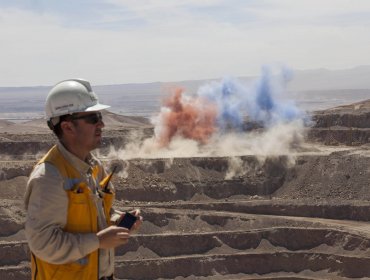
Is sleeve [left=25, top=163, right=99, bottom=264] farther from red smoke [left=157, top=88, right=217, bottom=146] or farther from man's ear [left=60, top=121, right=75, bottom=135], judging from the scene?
red smoke [left=157, top=88, right=217, bottom=146]

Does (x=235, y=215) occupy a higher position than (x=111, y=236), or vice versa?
(x=111, y=236)

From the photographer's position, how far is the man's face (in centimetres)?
590

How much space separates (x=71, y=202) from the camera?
18.2ft

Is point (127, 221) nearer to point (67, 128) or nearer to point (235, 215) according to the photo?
point (67, 128)

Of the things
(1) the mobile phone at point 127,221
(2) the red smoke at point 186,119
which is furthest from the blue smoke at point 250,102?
(1) the mobile phone at point 127,221

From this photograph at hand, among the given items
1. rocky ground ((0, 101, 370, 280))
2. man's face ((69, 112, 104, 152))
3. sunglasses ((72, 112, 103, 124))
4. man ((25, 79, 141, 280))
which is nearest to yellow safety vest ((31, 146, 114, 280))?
man ((25, 79, 141, 280))

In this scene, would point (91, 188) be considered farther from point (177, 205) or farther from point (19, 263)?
point (177, 205)

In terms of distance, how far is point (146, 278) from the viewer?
121 ft

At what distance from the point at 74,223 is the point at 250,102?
66.5 m

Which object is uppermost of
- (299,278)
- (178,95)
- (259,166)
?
(178,95)

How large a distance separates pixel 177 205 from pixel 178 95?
76.7 feet

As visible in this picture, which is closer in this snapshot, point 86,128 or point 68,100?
point 68,100

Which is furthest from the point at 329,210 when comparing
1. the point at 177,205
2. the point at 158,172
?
the point at 158,172

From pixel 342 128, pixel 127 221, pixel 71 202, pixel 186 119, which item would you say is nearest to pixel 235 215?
pixel 186 119
